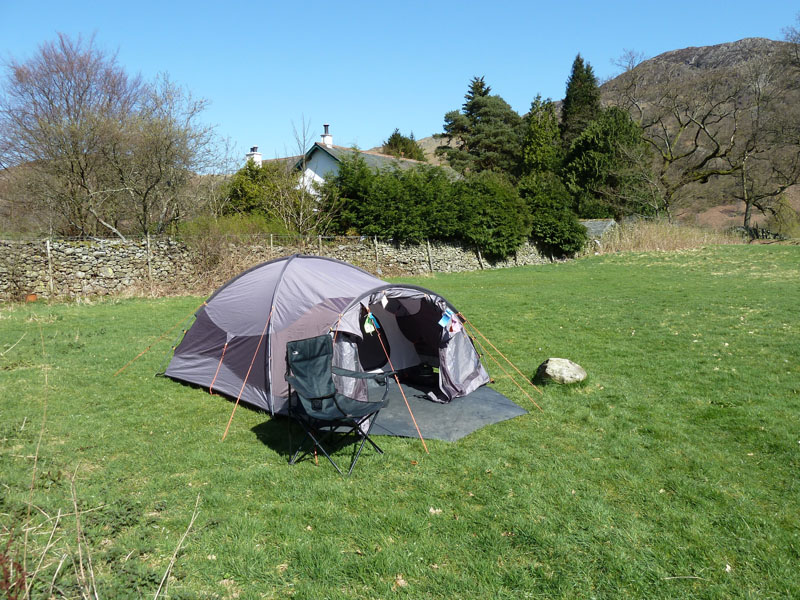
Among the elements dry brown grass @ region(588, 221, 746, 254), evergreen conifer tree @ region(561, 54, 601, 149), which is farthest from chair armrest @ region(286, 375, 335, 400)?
evergreen conifer tree @ region(561, 54, 601, 149)

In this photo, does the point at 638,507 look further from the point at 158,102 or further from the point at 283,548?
the point at 158,102

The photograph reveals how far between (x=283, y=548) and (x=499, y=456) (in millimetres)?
2121

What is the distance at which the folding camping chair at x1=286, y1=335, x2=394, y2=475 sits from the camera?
452cm

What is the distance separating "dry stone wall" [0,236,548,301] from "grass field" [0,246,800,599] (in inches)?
260

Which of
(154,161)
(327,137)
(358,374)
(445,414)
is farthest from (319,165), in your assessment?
(358,374)

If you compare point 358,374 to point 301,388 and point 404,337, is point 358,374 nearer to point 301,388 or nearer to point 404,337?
point 301,388

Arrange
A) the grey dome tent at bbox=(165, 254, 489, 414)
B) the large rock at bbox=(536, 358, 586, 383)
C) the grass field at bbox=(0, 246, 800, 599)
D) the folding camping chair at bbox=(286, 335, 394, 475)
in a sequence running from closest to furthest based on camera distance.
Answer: the grass field at bbox=(0, 246, 800, 599), the folding camping chair at bbox=(286, 335, 394, 475), the grey dome tent at bbox=(165, 254, 489, 414), the large rock at bbox=(536, 358, 586, 383)

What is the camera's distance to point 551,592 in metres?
2.91

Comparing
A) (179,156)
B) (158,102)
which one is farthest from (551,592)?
(158,102)

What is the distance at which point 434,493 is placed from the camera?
13.1 ft

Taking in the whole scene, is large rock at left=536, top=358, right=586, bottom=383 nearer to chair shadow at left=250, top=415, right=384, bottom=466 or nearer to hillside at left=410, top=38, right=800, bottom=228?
chair shadow at left=250, top=415, right=384, bottom=466

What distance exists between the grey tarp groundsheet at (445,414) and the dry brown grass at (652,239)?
21.6 metres

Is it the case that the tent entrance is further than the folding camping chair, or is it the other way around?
the tent entrance

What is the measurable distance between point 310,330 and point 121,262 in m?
11.2
